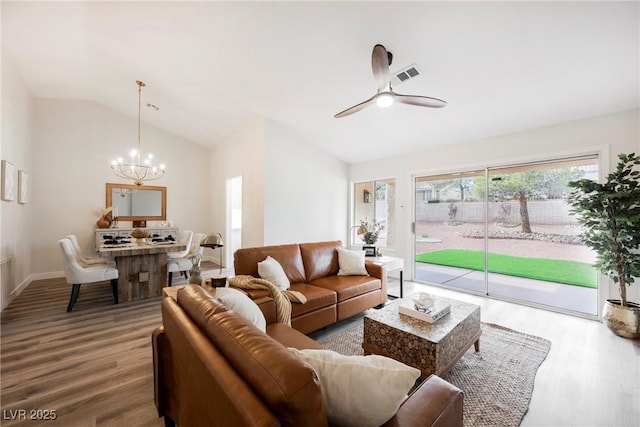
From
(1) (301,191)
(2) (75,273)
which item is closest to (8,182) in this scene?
(2) (75,273)

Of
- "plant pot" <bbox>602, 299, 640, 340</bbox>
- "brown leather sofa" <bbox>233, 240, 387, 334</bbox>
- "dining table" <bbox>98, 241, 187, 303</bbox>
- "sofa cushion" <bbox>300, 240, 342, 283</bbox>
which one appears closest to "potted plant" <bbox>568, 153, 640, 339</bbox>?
"plant pot" <bbox>602, 299, 640, 340</bbox>

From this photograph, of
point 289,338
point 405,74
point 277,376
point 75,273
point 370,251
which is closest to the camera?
point 277,376

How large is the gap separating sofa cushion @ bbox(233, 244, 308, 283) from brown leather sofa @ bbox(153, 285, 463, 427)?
125 cm

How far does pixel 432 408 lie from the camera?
38.2 inches

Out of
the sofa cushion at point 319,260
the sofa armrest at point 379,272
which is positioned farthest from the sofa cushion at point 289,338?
the sofa armrest at point 379,272

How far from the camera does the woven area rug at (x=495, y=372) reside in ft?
5.68

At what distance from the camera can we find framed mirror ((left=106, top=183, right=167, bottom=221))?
18.8 feet

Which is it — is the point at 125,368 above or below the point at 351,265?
below

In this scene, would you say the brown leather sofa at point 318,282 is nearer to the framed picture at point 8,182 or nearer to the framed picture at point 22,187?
the framed picture at point 8,182

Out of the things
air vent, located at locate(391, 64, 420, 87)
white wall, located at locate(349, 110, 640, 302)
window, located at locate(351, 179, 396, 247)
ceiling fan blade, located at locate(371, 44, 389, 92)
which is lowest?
window, located at locate(351, 179, 396, 247)

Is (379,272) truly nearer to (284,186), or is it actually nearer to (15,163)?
(284,186)

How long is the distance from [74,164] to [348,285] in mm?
6130

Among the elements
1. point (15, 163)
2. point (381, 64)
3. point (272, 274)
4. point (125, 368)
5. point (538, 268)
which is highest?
point (381, 64)

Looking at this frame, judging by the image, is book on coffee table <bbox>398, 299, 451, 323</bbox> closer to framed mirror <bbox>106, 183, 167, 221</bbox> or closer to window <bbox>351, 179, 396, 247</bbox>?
window <bbox>351, 179, 396, 247</bbox>
